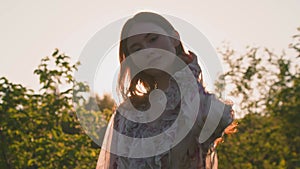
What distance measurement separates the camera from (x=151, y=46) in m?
2.85

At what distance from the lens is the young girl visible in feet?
9.16

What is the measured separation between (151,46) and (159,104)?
25 centimetres

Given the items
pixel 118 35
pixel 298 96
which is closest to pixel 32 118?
pixel 298 96

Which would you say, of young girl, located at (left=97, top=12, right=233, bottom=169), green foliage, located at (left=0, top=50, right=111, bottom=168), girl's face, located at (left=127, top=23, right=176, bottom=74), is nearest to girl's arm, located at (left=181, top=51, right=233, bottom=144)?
young girl, located at (left=97, top=12, right=233, bottom=169)

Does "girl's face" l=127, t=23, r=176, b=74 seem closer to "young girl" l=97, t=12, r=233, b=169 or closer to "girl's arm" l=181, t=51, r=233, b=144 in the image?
"young girl" l=97, t=12, r=233, b=169

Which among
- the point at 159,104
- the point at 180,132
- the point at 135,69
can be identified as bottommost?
the point at 180,132

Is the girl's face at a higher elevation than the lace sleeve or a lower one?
higher

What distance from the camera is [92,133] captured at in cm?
597

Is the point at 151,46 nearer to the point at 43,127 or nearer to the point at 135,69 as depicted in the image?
the point at 135,69

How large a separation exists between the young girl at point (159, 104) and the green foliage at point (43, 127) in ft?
10.2

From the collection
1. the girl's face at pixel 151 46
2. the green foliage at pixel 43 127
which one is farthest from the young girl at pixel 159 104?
the green foliage at pixel 43 127

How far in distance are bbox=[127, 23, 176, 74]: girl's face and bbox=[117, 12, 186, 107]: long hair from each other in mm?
29

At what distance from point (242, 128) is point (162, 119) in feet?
16.7

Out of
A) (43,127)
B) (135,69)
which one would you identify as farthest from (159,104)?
(43,127)
